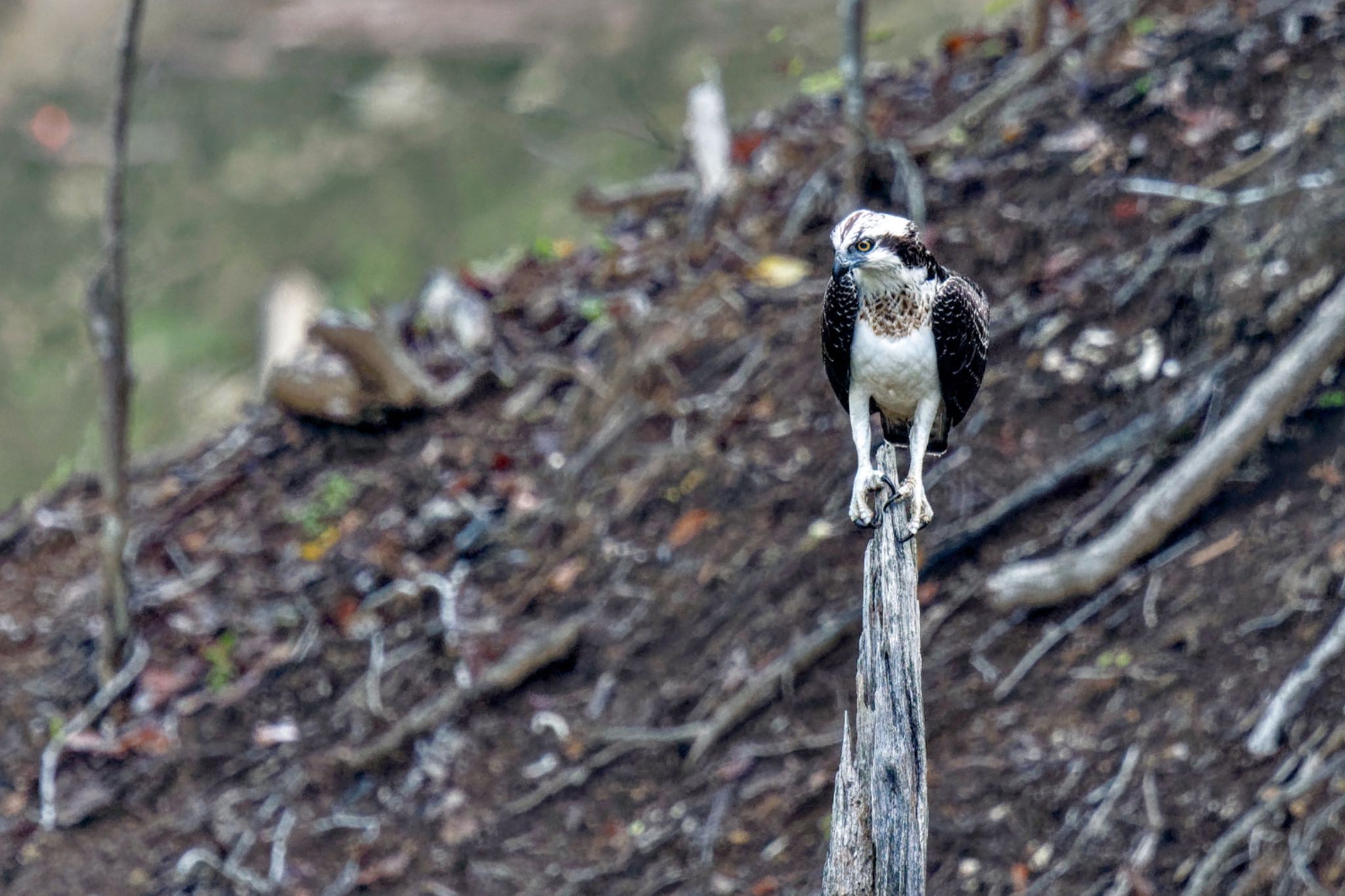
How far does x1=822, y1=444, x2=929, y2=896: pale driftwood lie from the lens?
118 inches

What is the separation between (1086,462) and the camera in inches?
215

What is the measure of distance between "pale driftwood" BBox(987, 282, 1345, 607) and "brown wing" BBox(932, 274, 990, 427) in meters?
1.65

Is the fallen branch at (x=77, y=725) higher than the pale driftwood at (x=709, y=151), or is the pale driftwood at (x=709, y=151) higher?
the pale driftwood at (x=709, y=151)

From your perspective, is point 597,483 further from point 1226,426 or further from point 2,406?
point 2,406

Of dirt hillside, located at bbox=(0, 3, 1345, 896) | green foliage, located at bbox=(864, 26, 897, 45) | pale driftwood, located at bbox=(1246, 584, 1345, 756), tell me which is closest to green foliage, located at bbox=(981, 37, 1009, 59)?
dirt hillside, located at bbox=(0, 3, 1345, 896)

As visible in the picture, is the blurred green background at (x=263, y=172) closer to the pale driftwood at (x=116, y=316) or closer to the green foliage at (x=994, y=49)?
the green foliage at (x=994, y=49)

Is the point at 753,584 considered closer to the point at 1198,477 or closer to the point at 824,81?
the point at 1198,477

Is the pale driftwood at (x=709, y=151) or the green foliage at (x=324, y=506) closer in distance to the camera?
the green foliage at (x=324, y=506)

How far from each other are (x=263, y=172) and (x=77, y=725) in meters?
7.37

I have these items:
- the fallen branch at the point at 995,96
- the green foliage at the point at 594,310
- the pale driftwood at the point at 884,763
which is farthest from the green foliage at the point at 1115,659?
the green foliage at the point at 594,310

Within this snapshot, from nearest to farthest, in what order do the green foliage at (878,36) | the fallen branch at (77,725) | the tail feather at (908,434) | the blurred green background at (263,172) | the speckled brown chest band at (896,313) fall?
the speckled brown chest band at (896,313) < the tail feather at (908,434) < the fallen branch at (77,725) < the green foliage at (878,36) < the blurred green background at (263,172)

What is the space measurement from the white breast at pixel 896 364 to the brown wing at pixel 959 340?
29mm

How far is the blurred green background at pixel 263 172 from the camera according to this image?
11781 mm

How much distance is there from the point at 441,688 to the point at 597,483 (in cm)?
123
